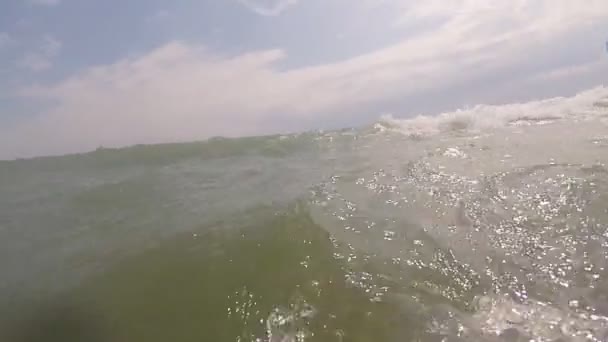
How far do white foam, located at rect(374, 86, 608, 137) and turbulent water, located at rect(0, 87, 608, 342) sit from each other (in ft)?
20.3

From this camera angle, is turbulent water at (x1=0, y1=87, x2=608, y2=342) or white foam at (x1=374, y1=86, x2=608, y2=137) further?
white foam at (x1=374, y1=86, x2=608, y2=137)

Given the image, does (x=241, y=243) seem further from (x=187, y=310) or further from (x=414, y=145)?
(x=414, y=145)

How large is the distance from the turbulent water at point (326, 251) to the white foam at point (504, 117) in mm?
6183

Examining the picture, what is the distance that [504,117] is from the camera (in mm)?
22469

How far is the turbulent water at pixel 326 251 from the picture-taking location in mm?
5965

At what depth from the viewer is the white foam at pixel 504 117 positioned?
797 inches

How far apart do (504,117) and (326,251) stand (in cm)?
1755

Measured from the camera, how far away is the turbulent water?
5.96 m

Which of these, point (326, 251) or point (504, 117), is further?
point (504, 117)

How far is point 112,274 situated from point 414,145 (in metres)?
11.2

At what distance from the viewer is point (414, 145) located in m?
16.4

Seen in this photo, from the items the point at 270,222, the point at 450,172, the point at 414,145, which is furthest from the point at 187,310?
the point at 414,145

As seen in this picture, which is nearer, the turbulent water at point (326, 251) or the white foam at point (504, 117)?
the turbulent water at point (326, 251)

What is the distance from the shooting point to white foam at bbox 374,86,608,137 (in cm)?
2023
